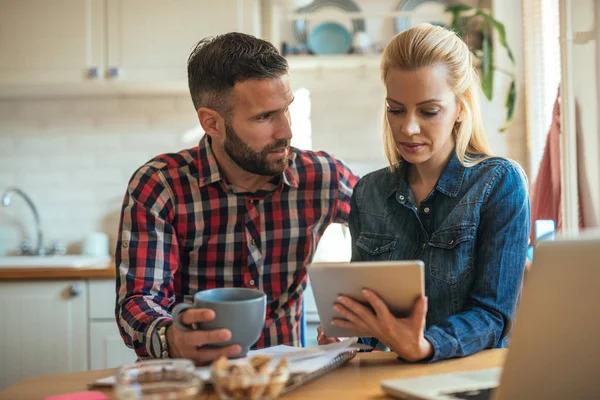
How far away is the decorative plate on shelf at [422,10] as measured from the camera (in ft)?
11.0

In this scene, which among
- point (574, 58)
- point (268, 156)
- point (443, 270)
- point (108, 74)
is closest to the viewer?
point (443, 270)

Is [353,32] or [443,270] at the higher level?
[353,32]

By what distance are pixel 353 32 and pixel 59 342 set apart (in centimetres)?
206

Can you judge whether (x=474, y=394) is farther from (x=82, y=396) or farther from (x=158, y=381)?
(x=82, y=396)

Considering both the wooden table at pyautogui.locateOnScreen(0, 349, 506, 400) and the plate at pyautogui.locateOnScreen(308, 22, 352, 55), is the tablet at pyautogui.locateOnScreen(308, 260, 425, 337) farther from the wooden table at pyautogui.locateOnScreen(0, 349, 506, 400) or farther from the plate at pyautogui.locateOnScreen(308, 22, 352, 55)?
the plate at pyautogui.locateOnScreen(308, 22, 352, 55)

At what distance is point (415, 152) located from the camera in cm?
155

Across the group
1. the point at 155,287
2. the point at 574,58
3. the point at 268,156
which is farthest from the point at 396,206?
the point at 574,58

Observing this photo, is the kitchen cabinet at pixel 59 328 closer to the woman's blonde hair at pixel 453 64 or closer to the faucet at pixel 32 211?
the faucet at pixel 32 211

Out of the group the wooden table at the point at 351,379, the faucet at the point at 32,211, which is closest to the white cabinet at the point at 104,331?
the faucet at the point at 32,211

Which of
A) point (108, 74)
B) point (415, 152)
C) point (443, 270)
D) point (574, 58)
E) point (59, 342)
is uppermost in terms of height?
point (108, 74)

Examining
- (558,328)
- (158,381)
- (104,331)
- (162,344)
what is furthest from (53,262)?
(558,328)

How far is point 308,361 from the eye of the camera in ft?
3.93

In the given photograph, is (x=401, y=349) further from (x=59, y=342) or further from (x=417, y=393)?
(x=59, y=342)

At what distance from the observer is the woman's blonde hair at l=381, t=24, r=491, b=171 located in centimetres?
154
